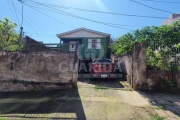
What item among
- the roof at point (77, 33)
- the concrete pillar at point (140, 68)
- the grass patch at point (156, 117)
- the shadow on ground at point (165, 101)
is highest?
the roof at point (77, 33)

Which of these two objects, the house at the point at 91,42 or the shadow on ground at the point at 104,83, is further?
the house at the point at 91,42

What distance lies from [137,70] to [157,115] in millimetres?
2955

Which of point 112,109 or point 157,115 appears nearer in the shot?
point 157,115

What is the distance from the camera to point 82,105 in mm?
4926

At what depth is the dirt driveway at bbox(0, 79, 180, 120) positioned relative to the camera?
4.20 m

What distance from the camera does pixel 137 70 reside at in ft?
22.7

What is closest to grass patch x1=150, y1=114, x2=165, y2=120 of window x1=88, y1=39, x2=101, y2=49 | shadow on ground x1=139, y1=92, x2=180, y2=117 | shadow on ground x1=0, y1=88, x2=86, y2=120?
shadow on ground x1=139, y1=92, x2=180, y2=117

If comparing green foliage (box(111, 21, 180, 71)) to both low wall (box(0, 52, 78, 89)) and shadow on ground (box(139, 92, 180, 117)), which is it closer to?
shadow on ground (box(139, 92, 180, 117))

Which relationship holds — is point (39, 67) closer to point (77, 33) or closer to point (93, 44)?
point (93, 44)

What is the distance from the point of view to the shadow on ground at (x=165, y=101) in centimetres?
482

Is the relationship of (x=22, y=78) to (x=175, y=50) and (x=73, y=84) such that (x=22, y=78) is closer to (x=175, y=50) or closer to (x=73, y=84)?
(x=73, y=84)

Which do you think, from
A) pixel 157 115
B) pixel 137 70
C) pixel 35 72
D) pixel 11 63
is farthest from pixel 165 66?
pixel 11 63

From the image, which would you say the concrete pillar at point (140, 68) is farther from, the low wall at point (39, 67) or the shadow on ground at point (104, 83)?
the low wall at point (39, 67)

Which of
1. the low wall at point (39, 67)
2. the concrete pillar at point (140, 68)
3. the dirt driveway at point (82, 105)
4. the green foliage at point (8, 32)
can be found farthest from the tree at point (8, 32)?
the concrete pillar at point (140, 68)
